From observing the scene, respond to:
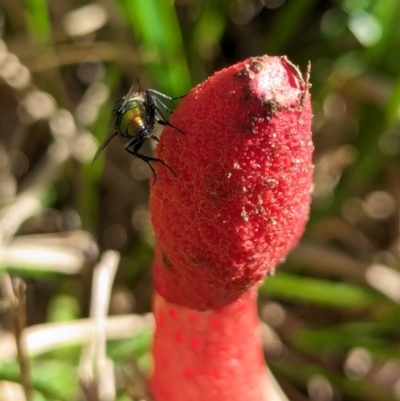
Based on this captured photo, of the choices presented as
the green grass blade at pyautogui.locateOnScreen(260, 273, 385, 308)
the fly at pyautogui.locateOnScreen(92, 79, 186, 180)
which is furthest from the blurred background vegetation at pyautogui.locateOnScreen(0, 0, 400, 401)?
the fly at pyautogui.locateOnScreen(92, 79, 186, 180)

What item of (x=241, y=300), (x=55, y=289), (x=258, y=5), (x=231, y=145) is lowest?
(x=55, y=289)

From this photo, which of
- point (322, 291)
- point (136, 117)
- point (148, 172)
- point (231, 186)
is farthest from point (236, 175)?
point (148, 172)

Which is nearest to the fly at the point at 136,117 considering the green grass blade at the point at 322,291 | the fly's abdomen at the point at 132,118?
the fly's abdomen at the point at 132,118

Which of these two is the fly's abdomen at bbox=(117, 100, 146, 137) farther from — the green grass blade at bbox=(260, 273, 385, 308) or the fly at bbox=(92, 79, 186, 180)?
the green grass blade at bbox=(260, 273, 385, 308)

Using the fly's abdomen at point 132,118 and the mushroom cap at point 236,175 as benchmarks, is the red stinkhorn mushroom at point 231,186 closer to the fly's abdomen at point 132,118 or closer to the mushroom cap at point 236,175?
the mushroom cap at point 236,175

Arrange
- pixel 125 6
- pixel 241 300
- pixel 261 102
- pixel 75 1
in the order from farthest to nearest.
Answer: pixel 75 1 < pixel 125 6 < pixel 241 300 < pixel 261 102

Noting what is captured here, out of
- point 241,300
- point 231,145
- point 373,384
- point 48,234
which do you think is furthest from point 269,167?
point 48,234

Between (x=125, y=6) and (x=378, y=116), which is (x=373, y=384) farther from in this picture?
(x=125, y=6)
